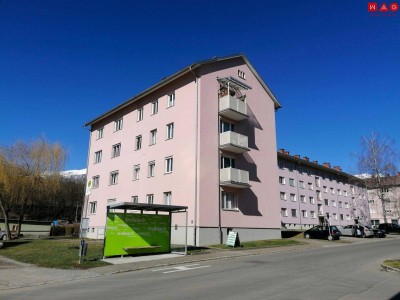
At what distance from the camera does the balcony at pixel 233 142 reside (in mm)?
25766

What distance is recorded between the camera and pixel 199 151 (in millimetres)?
24609

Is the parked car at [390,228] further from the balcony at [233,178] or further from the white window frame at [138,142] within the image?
the white window frame at [138,142]

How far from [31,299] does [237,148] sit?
19777 millimetres

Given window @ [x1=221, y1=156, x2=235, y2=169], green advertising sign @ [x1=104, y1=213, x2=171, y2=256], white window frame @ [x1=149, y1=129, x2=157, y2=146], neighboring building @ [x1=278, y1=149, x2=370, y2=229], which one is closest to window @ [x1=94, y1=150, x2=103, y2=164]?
white window frame @ [x1=149, y1=129, x2=157, y2=146]

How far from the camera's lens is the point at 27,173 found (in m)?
32.7

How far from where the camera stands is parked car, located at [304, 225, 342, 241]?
32.2m

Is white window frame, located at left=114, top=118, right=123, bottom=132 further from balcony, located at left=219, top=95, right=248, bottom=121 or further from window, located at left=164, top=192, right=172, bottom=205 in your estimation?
balcony, located at left=219, top=95, right=248, bottom=121

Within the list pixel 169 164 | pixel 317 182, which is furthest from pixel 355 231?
pixel 169 164

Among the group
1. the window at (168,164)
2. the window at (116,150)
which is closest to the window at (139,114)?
the window at (116,150)

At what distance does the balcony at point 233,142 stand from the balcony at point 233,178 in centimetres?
183

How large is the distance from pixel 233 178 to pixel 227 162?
214cm

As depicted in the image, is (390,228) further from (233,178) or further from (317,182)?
(233,178)

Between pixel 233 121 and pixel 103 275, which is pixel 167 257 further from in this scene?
pixel 233 121

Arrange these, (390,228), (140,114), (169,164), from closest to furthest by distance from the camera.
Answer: (169,164), (140,114), (390,228)
